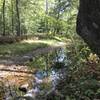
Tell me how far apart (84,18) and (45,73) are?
20.0 feet

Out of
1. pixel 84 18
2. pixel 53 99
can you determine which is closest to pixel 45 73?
pixel 53 99

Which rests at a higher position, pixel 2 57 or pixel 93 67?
pixel 93 67

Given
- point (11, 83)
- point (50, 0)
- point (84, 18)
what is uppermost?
point (84, 18)

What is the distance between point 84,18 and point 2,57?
11.6m

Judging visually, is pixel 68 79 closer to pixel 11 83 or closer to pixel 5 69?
pixel 11 83

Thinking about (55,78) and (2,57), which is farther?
(2,57)

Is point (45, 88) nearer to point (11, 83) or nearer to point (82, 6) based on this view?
point (11, 83)

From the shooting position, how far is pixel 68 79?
40.7ft

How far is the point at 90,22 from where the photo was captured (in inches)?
352

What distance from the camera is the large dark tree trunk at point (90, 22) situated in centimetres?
867

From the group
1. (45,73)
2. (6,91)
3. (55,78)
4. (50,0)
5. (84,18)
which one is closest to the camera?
(84,18)

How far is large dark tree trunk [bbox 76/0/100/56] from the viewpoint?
8.67 m

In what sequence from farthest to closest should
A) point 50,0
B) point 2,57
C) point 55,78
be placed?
point 50,0, point 2,57, point 55,78

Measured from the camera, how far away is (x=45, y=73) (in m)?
14.7
